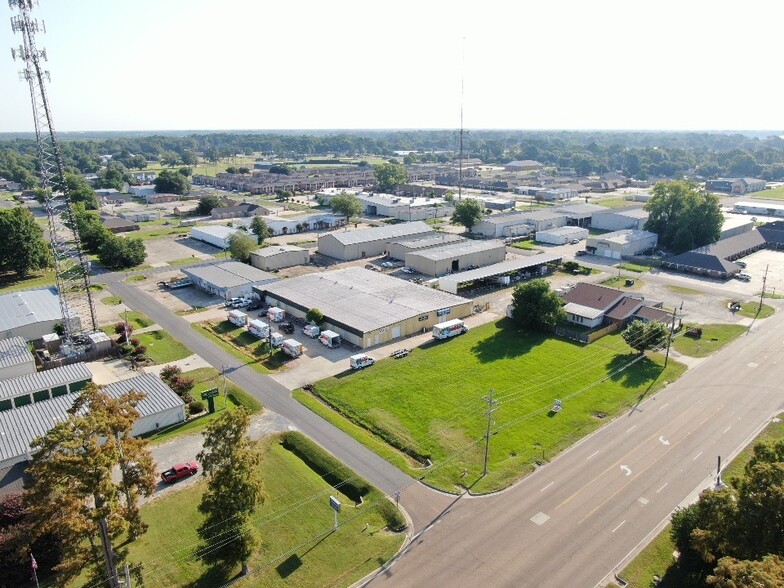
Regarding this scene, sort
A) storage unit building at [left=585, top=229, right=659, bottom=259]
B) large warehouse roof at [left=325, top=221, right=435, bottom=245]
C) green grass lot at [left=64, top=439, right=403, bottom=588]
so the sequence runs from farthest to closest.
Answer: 1. storage unit building at [left=585, top=229, right=659, bottom=259]
2. large warehouse roof at [left=325, top=221, right=435, bottom=245]
3. green grass lot at [left=64, top=439, right=403, bottom=588]

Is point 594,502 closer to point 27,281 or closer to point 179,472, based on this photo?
point 179,472

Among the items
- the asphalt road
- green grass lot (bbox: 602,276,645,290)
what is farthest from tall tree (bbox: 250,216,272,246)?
the asphalt road

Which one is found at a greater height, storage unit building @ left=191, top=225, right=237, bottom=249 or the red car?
storage unit building @ left=191, top=225, right=237, bottom=249

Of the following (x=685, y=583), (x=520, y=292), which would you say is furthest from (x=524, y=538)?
(x=520, y=292)

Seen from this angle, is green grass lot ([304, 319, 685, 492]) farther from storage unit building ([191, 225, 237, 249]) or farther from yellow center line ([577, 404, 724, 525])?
storage unit building ([191, 225, 237, 249])

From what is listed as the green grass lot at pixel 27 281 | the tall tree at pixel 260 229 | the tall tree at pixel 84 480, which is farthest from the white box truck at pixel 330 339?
the tall tree at pixel 260 229

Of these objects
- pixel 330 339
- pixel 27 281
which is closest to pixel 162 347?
pixel 330 339

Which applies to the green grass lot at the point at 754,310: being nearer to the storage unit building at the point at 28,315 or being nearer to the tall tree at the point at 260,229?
the tall tree at the point at 260,229

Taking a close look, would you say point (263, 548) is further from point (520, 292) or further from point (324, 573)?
point (520, 292)
